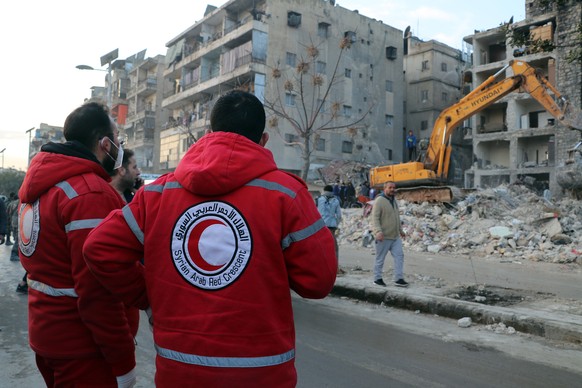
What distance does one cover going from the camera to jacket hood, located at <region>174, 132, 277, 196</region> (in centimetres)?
160

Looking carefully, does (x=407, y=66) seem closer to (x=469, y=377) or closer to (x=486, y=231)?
(x=486, y=231)

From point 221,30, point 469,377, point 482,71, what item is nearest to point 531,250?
point 469,377

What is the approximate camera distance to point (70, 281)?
2.14 meters

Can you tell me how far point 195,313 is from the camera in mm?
1605

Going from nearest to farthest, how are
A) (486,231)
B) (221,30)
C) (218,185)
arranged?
1. (218,185)
2. (486,231)
3. (221,30)

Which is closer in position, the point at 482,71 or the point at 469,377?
the point at 469,377

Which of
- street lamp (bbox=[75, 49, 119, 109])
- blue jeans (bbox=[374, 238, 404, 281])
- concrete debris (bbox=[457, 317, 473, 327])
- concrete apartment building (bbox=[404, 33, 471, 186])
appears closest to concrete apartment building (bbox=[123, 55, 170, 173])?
street lamp (bbox=[75, 49, 119, 109])

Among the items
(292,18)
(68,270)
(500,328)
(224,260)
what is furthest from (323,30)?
(224,260)

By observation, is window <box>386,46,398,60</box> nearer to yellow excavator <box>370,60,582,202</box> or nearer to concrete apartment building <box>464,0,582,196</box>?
concrete apartment building <box>464,0,582,196</box>

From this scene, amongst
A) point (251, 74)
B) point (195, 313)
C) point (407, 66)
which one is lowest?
point (195, 313)

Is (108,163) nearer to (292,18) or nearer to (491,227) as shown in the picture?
(491,227)

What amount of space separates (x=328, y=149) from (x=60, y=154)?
114 feet

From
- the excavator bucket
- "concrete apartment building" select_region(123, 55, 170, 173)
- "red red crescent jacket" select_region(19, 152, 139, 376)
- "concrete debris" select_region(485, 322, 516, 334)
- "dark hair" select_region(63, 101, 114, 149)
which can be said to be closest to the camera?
"red red crescent jacket" select_region(19, 152, 139, 376)

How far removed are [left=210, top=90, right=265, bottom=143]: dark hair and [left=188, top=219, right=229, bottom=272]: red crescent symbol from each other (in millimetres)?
387
